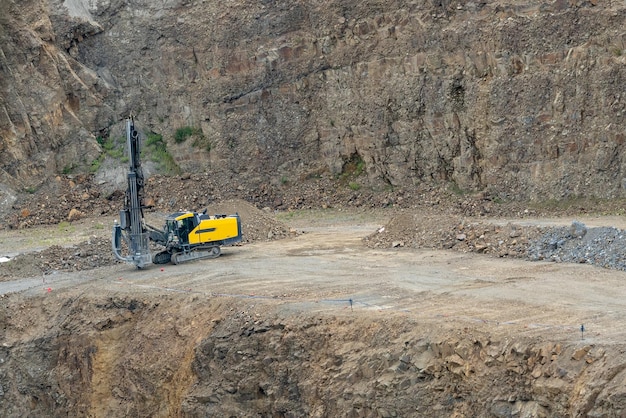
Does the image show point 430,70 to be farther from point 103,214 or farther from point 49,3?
point 49,3

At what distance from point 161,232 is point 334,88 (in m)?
14.8

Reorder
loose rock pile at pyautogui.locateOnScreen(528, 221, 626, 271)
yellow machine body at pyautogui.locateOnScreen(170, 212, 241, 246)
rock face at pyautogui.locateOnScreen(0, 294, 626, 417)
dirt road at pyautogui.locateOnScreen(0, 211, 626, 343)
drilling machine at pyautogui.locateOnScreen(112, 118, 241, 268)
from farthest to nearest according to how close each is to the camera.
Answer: yellow machine body at pyautogui.locateOnScreen(170, 212, 241, 246)
drilling machine at pyautogui.locateOnScreen(112, 118, 241, 268)
loose rock pile at pyautogui.locateOnScreen(528, 221, 626, 271)
dirt road at pyautogui.locateOnScreen(0, 211, 626, 343)
rock face at pyautogui.locateOnScreen(0, 294, 626, 417)

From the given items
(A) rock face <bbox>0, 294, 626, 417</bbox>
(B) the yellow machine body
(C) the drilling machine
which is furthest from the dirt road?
(A) rock face <bbox>0, 294, 626, 417</bbox>

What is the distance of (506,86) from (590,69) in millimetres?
2904

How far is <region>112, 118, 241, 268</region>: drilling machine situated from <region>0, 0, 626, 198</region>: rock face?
460 inches

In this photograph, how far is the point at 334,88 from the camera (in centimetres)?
3581

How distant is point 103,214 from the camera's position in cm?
3553

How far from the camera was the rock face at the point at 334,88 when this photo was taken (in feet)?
96.1

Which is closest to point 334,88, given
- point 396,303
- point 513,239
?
point 513,239

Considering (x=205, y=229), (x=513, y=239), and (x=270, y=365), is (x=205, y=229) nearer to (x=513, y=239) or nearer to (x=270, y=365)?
(x=513, y=239)

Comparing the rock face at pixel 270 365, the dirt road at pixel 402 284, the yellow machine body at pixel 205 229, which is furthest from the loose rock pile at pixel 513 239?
the rock face at pixel 270 365

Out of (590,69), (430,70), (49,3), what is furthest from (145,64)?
(590,69)

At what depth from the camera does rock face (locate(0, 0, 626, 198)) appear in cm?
2928

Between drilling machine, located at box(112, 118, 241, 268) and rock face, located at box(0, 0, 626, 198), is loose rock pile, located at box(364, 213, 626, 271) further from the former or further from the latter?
rock face, located at box(0, 0, 626, 198)
